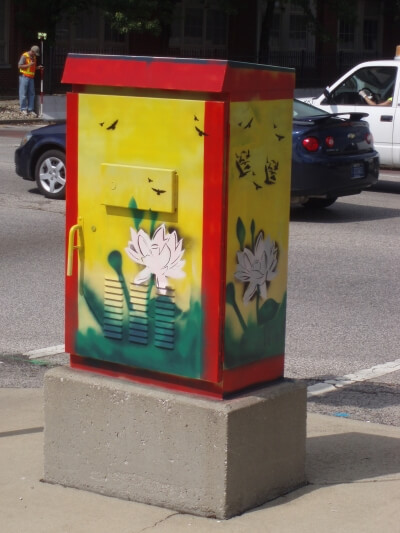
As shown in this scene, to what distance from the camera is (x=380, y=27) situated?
49969mm

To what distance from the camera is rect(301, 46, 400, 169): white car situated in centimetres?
1688

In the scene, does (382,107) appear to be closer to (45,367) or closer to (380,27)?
(45,367)

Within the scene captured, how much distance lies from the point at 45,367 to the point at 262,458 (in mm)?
2964

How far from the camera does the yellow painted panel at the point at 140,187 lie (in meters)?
4.48

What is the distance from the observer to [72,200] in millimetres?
4801

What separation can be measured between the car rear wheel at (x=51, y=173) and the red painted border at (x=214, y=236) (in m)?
10.9

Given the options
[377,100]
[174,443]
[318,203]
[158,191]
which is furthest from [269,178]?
[377,100]

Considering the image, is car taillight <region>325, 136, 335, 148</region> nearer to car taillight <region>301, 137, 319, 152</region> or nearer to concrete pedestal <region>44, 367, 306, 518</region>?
car taillight <region>301, 137, 319, 152</region>

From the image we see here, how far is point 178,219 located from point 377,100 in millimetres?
13345

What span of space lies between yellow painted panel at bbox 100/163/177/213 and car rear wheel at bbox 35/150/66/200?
10.6 m

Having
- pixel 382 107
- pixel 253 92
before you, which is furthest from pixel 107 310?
pixel 382 107

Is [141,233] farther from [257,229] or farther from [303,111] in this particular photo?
[303,111]

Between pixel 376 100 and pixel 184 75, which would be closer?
pixel 184 75

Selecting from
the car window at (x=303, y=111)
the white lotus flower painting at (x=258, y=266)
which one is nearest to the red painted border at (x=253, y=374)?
the white lotus flower painting at (x=258, y=266)
